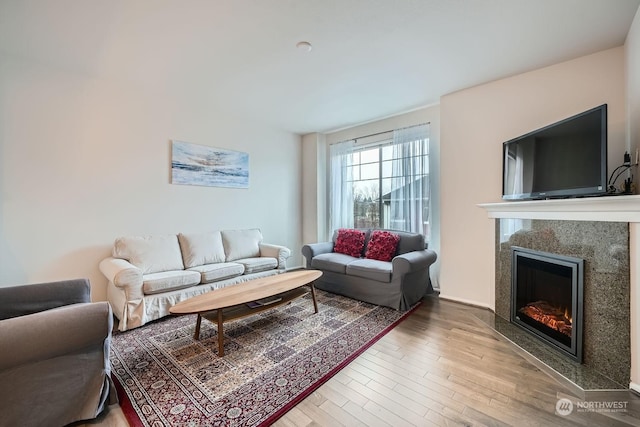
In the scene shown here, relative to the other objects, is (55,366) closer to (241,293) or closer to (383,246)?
(241,293)

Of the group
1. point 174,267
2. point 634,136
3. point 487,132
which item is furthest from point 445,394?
point 174,267

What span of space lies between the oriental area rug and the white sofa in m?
0.25

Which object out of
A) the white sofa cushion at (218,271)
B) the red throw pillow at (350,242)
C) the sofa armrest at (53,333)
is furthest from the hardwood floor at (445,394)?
the red throw pillow at (350,242)

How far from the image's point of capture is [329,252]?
4246 mm

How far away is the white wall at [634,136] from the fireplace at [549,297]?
28 centimetres

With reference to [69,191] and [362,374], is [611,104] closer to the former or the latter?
[362,374]

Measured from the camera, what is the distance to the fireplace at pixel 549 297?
1996 millimetres

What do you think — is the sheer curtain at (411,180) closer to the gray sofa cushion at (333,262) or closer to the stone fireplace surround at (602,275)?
the gray sofa cushion at (333,262)

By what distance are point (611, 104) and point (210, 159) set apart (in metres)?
4.47

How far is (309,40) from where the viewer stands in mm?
2293

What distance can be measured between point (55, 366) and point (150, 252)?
1848mm

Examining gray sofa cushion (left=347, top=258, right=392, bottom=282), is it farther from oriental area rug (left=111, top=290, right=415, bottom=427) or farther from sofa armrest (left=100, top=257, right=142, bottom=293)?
sofa armrest (left=100, top=257, right=142, bottom=293)

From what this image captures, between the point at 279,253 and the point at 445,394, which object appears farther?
the point at 279,253

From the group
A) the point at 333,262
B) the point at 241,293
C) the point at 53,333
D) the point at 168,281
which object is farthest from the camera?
the point at 333,262
